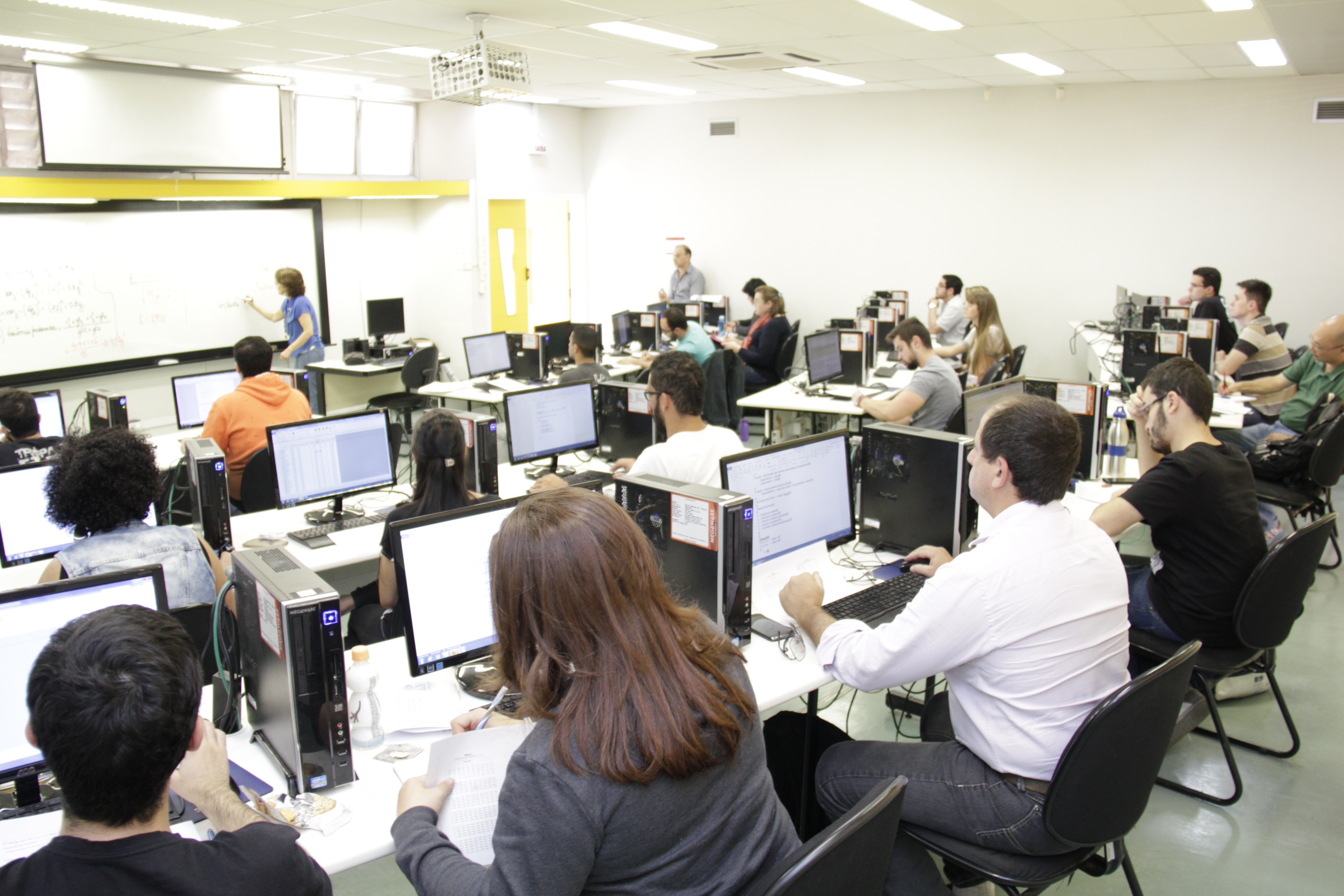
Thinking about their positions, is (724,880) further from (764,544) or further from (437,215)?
(437,215)

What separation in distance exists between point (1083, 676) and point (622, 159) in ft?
32.0

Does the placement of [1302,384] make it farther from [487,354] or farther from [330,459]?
[487,354]

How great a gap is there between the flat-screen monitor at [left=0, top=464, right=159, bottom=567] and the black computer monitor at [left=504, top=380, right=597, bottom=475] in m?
1.59

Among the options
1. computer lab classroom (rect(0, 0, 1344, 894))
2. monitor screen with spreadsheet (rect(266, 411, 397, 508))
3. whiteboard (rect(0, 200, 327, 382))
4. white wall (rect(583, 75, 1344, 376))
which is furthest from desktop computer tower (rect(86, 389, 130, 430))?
white wall (rect(583, 75, 1344, 376))

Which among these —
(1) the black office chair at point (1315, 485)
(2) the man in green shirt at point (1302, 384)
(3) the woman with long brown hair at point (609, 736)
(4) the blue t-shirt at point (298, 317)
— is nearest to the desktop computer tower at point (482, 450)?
(3) the woman with long brown hair at point (609, 736)

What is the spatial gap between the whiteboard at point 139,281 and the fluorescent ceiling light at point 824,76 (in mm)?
4428

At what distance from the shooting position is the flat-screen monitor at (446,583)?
192 centimetres

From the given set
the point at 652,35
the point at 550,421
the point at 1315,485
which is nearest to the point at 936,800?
the point at 550,421

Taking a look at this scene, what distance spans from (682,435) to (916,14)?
11.3 ft

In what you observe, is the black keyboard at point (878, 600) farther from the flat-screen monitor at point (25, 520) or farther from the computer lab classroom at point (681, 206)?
the flat-screen monitor at point (25, 520)

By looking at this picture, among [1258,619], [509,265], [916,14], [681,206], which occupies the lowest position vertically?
[1258,619]

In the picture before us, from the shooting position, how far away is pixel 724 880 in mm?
1188

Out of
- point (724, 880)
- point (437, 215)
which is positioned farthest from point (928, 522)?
point (437, 215)

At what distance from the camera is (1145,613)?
113 inches
